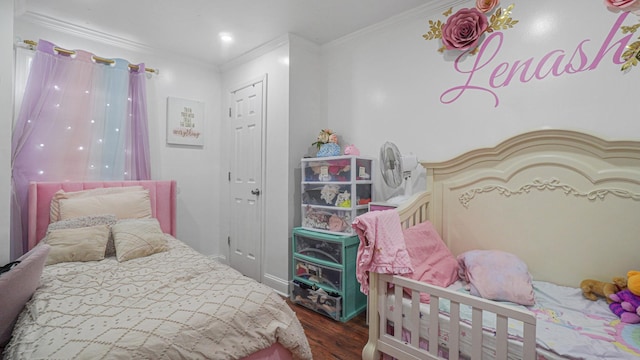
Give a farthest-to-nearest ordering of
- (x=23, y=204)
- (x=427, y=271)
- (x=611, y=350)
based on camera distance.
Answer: (x=23, y=204)
(x=427, y=271)
(x=611, y=350)

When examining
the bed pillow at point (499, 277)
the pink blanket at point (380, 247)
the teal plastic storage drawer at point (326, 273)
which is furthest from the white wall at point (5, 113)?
the bed pillow at point (499, 277)

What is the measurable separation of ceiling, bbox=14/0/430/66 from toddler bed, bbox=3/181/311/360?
1464 millimetres

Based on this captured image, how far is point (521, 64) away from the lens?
76.2 inches

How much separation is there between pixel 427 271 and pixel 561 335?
0.65 meters

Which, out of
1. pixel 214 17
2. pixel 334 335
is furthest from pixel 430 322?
pixel 214 17

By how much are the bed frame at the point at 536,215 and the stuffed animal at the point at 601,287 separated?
3.2 inches

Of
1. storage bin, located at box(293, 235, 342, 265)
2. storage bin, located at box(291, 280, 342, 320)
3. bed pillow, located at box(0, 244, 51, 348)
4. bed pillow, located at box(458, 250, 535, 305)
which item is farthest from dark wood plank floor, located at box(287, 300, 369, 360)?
bed pillow, located at box(0, 244, 51, 348)

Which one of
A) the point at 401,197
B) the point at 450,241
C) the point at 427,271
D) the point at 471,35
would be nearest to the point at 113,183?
the point at 401,197

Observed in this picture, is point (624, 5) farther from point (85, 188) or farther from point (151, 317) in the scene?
point (85, 188)

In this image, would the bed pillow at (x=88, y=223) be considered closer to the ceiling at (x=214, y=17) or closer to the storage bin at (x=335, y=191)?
the storage bin at (x=335, y=191)

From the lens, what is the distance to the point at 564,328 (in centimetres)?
130

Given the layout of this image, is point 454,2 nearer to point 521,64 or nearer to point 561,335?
point 521,64

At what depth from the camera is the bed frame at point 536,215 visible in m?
1.55

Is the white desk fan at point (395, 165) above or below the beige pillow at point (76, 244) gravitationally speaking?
above
